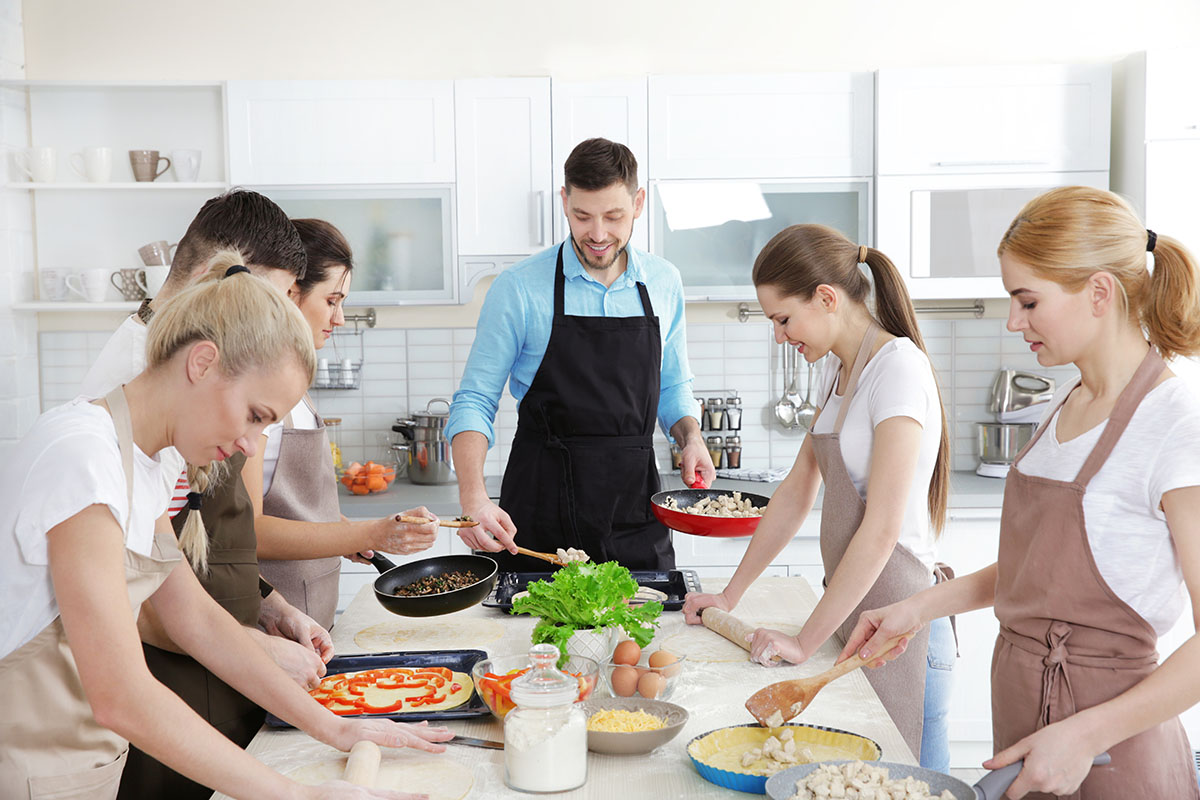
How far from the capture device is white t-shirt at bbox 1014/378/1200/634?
1397 millimetres

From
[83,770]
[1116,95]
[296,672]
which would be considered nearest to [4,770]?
[83,770]

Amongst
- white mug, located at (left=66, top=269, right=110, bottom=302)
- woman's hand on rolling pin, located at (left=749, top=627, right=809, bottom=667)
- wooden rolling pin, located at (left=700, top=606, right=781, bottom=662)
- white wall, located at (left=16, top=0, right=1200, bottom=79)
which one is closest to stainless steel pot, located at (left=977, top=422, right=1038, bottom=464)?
white wall, located at (left=16, top=0, right=1200, bottom=79)

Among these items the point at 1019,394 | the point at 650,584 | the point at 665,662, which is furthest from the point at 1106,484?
the point at 1019,394

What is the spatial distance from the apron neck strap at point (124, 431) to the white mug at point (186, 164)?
2.69 m

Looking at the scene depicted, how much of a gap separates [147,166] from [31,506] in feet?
9.63

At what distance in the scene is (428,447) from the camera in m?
3.87

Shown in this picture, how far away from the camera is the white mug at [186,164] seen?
3688 millimetres

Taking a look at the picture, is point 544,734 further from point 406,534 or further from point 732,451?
point 732,451

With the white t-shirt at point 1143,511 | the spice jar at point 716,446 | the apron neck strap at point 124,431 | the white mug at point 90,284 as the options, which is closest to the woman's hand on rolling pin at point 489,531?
the apron neck strap at point 124,431

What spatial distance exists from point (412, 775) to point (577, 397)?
4.64ft

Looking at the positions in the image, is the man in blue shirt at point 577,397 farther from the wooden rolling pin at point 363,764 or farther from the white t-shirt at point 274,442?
the wooden rolling pin at point 363,764

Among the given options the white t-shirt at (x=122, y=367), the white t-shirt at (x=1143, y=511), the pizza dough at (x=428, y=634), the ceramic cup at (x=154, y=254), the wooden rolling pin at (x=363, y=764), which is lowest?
the pizza dough at (x=428, y=634)

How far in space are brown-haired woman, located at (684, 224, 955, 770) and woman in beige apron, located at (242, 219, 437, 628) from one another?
686 millimetres

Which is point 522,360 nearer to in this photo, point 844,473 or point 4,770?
point 844,473
